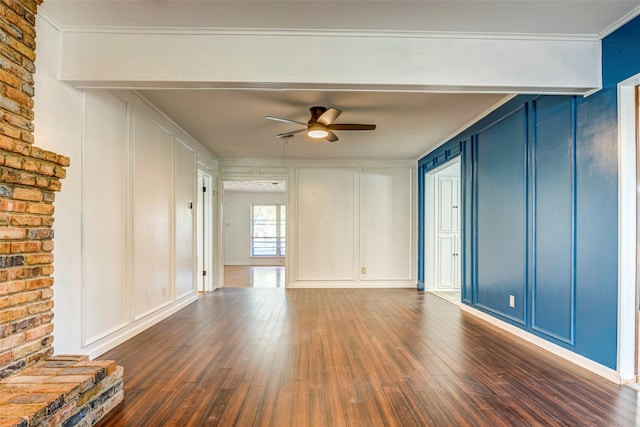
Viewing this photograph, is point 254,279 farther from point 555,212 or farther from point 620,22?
point 620,22

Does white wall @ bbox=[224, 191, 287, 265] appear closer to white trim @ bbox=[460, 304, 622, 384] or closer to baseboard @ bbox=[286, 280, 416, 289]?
baseboard @ bbox=[286, 280, 416, 289]

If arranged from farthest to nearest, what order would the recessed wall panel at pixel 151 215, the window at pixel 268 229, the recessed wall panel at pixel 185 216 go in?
the window at pixel 268 229 → the recessed wall panel at pixel 185 216 → the recessed wall panel at pixel 151 215

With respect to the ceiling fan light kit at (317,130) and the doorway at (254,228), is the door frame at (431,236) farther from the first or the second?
the doorway at (254,228)

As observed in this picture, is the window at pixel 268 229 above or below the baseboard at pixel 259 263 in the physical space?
above

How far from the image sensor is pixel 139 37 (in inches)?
97.0

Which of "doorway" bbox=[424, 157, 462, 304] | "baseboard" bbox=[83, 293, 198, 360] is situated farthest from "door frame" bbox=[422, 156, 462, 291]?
"baseboard" bbox=[83, 293, 198, 360]

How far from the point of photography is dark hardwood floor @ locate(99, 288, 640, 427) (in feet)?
6.50

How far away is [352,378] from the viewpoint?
8.12ft

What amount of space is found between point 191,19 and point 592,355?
12.4 ft

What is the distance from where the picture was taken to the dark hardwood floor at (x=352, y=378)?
6.50ft

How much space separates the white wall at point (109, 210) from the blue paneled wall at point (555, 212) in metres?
3.86

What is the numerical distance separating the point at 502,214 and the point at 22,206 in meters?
4.14

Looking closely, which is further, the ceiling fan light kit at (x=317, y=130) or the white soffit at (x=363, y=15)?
the ceiling fan light kit at (x=317, y=130)

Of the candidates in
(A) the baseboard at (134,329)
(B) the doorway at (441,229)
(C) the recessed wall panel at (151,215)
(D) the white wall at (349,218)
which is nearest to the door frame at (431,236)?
(B) the doorway at (441,229)
